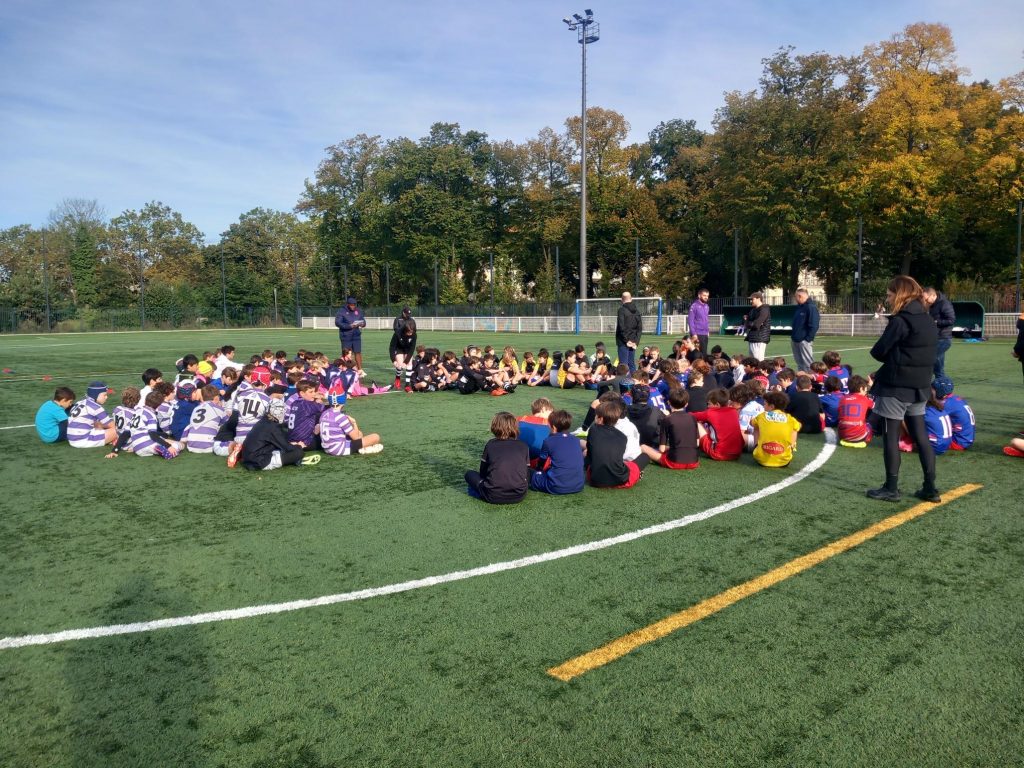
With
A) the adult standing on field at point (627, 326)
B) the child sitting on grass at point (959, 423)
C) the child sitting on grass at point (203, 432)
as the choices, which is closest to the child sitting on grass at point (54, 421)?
the child sitting on grass at point (203, 432)

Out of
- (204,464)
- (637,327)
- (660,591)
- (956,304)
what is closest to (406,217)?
(956,304)

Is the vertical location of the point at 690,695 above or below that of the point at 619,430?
below

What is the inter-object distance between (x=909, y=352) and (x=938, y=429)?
2626 millimetres

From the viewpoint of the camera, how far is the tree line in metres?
38.1

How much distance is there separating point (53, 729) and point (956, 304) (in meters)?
34.3

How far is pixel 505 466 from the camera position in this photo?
245 inches

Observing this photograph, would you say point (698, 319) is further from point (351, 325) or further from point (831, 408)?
point (351, 325)

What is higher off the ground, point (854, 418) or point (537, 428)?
point (537, 428)

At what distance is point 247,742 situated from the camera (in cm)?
297

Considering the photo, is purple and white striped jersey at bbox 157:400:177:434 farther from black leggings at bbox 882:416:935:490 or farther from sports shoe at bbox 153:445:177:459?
black leggings at bbox 882:416:935:490

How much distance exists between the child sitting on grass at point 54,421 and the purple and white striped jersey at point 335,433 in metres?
3.85

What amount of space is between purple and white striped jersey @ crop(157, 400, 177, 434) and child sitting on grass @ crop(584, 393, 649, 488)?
5.66 meters

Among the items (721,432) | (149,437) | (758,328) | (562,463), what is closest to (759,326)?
(758,328)

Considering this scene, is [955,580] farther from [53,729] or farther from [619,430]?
[53,729]
